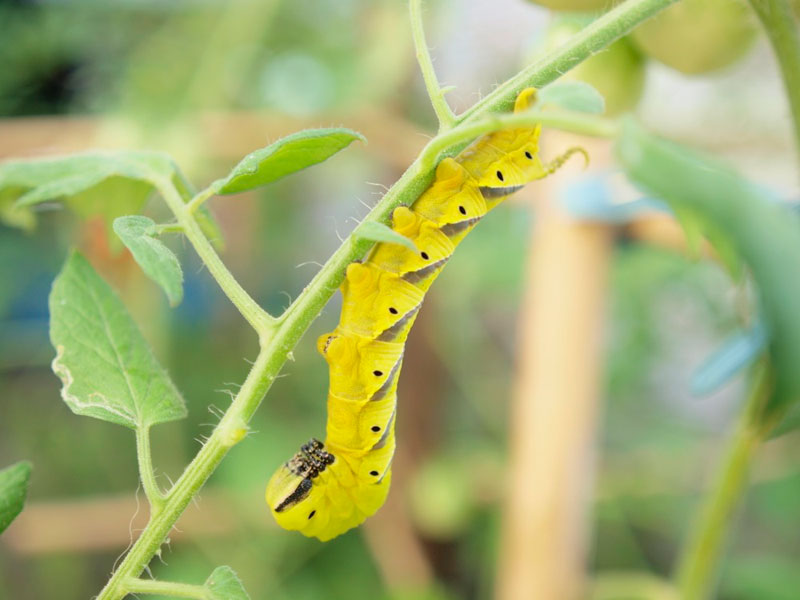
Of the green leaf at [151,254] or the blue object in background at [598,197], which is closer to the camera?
the green leaf at [151,254]

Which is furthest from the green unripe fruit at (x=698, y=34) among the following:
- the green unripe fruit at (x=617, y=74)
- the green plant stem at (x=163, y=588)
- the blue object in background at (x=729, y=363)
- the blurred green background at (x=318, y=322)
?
the blurred green background at (x=318, y=322)

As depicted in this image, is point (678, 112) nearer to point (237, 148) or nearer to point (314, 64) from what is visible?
point (314, 64)

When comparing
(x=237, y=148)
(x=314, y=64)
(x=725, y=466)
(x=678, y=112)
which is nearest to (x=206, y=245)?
(x=725, y=466)

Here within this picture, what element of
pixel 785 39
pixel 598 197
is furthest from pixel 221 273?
pixel 598 197

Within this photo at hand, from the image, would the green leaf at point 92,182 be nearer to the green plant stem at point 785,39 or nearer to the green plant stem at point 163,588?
the green plant stem at point 163,588

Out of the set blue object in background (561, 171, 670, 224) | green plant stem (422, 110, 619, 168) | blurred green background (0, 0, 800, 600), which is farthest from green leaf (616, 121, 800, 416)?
blurred green background (0, 0, 800, 600)

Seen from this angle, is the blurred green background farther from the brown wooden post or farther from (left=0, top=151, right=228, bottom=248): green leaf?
(left=0, top=151, right=228, bottom=248): green leaf
